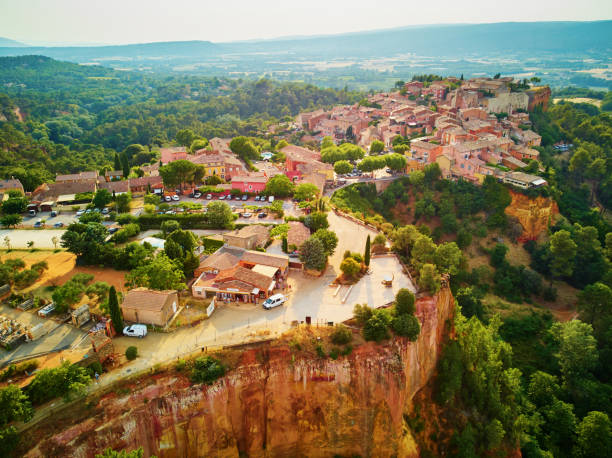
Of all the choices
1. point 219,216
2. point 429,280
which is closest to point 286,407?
point 429,280

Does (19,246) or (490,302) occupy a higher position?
(19,246)

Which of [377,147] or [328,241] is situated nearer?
[328,241]

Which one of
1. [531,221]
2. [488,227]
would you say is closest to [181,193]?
[488,227]

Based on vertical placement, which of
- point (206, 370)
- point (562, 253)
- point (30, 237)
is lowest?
point (562, 253)

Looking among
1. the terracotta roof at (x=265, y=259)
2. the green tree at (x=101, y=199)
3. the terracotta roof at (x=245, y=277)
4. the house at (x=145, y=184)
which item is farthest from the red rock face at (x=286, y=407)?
the house at (x=145, y=184)

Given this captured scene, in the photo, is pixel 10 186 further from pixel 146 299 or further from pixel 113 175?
pixel 146 299

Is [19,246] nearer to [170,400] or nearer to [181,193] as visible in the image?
[181,193]

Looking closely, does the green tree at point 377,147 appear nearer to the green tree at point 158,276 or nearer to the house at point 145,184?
the house at point 145,184
